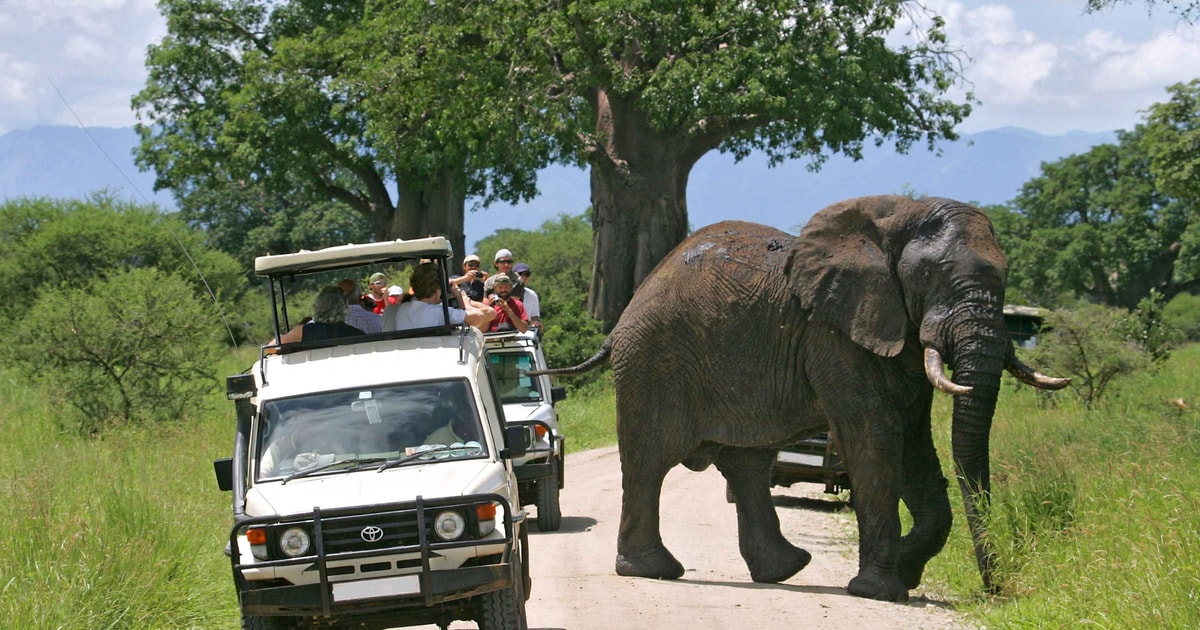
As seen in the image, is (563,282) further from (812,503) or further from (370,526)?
(370,526)

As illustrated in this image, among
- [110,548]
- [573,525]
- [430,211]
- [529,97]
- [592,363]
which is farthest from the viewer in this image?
[430,211]

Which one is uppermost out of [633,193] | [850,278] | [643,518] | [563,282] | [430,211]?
[430,211]

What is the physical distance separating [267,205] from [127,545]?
5956 centimetres

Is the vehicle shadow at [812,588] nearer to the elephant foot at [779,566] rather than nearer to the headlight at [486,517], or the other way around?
the elephant foot at [779,566]

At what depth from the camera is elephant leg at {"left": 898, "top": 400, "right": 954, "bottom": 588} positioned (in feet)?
36.2

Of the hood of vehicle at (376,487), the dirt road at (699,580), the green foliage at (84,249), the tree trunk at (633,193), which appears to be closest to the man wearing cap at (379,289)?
the dirt road at (699,580)

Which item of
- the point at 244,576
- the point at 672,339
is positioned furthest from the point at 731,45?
the point at 244,576

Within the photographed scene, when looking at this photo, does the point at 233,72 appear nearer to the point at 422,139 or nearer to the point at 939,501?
the point at 422,139

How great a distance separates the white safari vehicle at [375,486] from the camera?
750cm

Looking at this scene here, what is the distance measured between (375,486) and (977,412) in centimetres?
453

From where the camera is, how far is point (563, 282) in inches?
1770

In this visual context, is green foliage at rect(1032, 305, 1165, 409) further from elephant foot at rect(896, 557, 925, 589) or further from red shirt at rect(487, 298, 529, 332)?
elephant foot at rect(896, 557, 925, 589)

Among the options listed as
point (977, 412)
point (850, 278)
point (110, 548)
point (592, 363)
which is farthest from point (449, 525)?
point (592, 363)

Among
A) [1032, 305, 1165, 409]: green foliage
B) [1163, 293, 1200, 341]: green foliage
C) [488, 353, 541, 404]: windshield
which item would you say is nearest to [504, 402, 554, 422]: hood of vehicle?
[488, 353, 541, 404]: windshield
